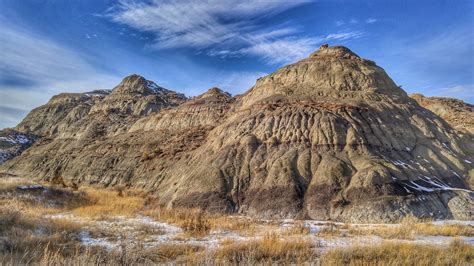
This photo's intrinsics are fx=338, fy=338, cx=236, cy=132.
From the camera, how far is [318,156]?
2838 centimetres

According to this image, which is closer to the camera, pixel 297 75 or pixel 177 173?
pixel 177 173

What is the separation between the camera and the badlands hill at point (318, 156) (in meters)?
24.2

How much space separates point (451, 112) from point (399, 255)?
218ft

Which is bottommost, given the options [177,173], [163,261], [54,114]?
[163,261]

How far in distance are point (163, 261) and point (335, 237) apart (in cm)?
750

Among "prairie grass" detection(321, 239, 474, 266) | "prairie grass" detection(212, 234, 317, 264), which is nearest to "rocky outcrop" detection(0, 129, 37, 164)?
"prairie grass" detection(212, 234, 317, 264)

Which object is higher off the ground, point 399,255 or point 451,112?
point 451,112

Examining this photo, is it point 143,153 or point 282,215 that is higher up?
point 143,153

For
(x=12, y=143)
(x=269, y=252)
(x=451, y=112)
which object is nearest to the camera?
(x=269, y=252)

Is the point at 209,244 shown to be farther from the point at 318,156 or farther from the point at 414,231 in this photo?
the point at 318,156

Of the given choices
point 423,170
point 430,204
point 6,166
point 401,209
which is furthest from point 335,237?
point 6,166

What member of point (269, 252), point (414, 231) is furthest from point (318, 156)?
point (269, 252)

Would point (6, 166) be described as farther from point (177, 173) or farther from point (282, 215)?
point (282, 215)

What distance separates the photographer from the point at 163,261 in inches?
388
